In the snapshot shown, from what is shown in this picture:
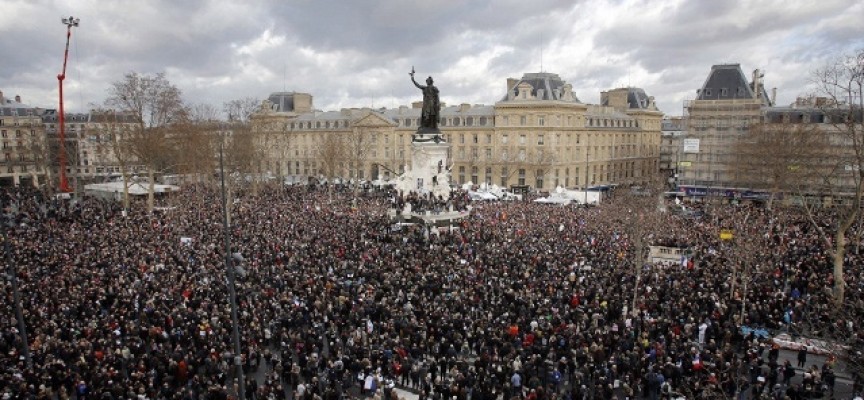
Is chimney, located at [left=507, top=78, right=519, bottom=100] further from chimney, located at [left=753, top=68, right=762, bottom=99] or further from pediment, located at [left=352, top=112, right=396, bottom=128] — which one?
chimney, located at [left=753, top=68, right=762, bottom=99]

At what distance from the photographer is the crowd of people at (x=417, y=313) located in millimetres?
14609

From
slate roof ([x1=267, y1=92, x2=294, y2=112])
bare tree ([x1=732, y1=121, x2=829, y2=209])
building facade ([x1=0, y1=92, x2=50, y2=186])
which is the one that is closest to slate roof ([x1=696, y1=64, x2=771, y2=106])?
bare tree ([x1=732, y1=121, x2=829, y2=209])

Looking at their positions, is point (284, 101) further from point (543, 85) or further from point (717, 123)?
point (717, 123)

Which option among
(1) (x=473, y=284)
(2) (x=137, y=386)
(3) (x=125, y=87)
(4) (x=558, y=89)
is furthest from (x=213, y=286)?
(4) (x=558, y=89)

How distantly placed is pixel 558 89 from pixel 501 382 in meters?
59.1

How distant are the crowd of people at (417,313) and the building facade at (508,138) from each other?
2975 centimetres

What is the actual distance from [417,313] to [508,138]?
5228cm

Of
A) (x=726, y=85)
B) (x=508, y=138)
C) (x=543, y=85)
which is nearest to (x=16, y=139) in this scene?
(x=508, y=138)

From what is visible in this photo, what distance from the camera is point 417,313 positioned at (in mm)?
18891

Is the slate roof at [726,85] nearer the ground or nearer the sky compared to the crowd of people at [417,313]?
nearer the sky

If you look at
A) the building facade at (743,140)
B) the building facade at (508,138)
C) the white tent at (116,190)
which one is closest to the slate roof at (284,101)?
the building facade at (508,138)

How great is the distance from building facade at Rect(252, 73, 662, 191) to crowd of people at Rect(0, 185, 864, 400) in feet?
97.6

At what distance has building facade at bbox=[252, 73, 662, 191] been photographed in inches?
2628

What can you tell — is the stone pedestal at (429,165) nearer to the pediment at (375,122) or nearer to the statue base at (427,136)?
the statue base at (427,136)
